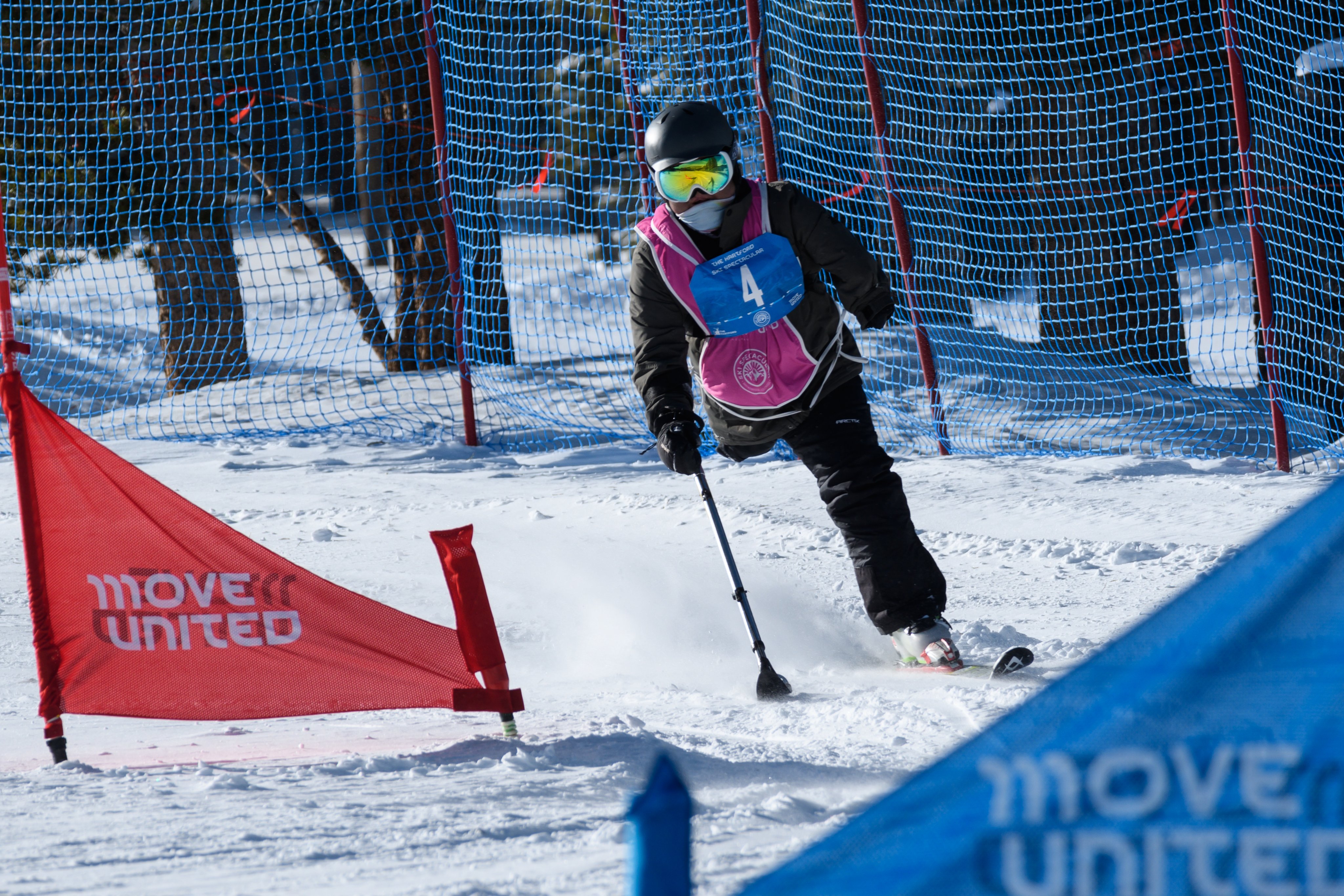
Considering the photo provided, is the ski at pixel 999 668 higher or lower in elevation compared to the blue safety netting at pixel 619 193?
lower

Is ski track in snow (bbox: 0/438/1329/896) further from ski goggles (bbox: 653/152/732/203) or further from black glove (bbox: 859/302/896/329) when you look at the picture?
ski goggles (bbox: 653/152/732/203)

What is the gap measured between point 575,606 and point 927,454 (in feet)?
10.6

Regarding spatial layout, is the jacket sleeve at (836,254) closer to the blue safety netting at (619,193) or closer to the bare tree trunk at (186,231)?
the blue safety netting at (619,193)

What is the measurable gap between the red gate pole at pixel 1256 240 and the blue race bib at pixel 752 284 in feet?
13.0

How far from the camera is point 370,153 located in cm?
1095

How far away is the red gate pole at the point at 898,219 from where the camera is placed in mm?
7422

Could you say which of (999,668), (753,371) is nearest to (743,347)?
(753,371)

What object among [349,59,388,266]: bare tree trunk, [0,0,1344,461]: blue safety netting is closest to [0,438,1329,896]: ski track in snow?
[0,0,1344,461]: blue safety netting

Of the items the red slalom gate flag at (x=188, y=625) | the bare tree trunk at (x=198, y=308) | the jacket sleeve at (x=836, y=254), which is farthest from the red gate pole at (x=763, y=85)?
the red slalom gate flag at (x=188, y=625)

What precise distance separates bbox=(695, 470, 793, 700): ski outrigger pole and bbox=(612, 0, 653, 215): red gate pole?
390cm

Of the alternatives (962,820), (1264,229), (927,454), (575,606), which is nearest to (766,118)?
(927,454)

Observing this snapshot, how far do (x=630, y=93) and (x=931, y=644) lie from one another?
501 centimetres

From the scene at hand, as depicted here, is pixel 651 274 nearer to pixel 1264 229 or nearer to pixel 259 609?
pixel 259 609

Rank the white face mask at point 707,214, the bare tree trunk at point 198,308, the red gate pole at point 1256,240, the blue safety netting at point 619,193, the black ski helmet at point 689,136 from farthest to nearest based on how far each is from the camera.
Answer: the bare tree trunk at point 198,308, the blue safety netting at point 619,193, the red gate pole at point 1256,240, the white face mask at point 707,214, the black ski helmet at point 689,136
